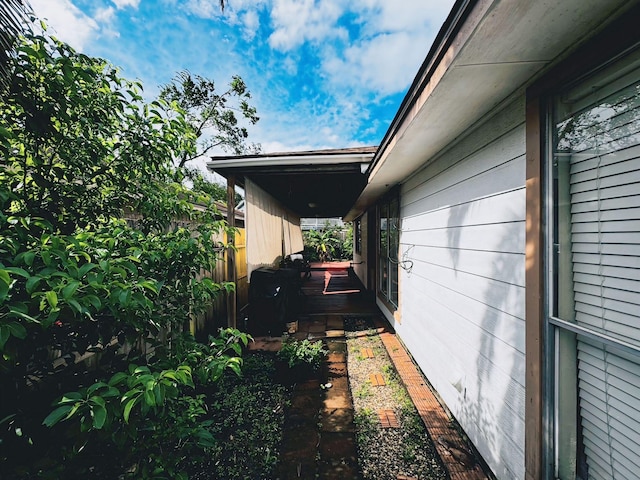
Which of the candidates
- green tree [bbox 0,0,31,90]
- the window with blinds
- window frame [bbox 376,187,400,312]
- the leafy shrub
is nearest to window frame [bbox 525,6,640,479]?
the window with blinds

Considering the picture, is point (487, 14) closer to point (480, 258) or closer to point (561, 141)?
point (561, 141)

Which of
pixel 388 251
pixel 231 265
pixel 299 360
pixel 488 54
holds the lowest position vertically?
pixel 299 360

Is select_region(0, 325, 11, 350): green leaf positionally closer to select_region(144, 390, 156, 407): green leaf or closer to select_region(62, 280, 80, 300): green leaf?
select_region(62, 280, 80, 300): green leaf

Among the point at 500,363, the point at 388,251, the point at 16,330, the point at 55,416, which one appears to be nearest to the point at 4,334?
the point at 16,330

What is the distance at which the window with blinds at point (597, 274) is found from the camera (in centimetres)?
97

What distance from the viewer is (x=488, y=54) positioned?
1215mm

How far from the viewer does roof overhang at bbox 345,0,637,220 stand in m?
0.97

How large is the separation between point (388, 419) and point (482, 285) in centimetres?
152

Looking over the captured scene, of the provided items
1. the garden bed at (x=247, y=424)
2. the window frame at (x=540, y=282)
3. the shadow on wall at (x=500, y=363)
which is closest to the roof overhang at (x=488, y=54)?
the window frame at (x=540, y=282)

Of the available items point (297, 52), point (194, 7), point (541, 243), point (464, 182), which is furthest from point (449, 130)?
point (297, 52)

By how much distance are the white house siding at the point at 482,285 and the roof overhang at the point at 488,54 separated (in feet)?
0.64

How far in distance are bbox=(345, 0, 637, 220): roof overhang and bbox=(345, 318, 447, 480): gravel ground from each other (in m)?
2.56

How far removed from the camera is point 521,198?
150cm

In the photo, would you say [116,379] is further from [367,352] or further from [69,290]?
[367,352]
